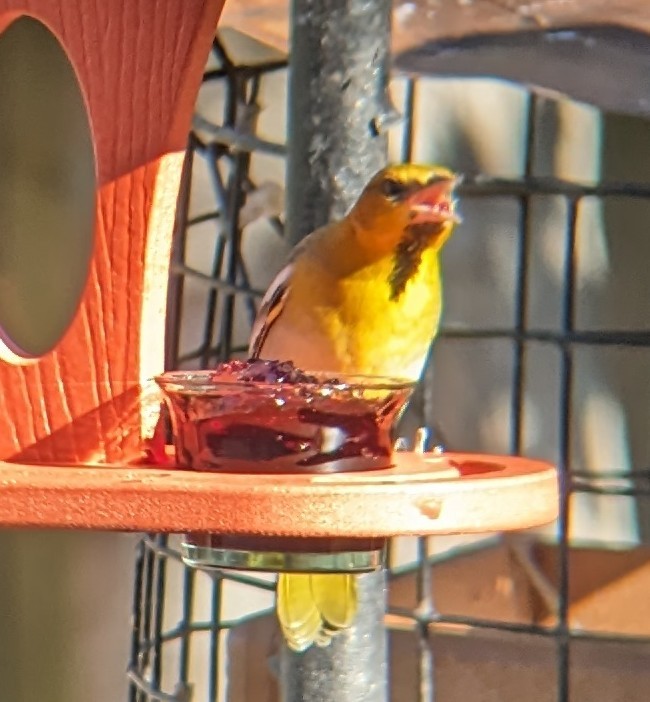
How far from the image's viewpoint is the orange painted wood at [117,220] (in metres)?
0.61

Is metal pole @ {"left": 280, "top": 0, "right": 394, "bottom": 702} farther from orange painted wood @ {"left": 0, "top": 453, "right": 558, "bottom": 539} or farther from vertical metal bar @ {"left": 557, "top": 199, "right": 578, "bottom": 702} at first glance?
orange painted wood @ {"left": 0, "top": 453, "right": 558, "bottom": 539}

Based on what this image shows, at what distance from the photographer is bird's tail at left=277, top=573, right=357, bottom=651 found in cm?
75

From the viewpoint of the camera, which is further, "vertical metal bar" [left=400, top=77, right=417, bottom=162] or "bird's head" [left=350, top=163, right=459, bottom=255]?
"vertical metal bar" [left=400, top=77, right=417, bottom=162]

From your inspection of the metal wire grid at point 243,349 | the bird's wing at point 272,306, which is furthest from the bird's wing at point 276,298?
the metal wire grid at point 243,349

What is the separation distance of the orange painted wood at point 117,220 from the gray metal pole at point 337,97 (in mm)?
236

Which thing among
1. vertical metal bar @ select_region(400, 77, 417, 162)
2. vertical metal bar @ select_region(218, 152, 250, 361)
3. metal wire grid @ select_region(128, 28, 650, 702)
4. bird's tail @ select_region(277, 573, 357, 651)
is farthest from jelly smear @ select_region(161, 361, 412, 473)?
vertical metal bar @ select_region(400, 77, 417, 162)

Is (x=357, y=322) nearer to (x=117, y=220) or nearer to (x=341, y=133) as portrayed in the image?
(x=341, y=133)

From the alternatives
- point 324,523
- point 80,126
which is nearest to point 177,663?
point 80,126

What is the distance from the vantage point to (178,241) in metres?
1.16

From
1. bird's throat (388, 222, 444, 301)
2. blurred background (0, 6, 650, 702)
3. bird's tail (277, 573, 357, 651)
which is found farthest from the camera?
blurred background (0, 6, 650, 702)

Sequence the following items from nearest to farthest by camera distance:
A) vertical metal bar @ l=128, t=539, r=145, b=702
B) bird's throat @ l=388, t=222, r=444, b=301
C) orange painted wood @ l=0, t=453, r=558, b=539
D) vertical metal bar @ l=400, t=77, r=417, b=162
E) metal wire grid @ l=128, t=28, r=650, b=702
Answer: orange painted wood @ l=0, t=453, r=558, b=539 → bird's throat @ l=388, t=222, r=444, b=301 → metal wire grid @ l=128, t=28, r=650, b=702 → vertical metal bar @ l=128, t=539, r=145, b=702 → vertical metal bar @ l=400, t=77, r=417, b=162

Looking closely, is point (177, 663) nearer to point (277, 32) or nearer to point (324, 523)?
point (277, 32)

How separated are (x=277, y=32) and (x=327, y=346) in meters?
0.42

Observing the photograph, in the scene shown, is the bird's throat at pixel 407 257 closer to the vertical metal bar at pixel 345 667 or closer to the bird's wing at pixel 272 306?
the bird's wing at pixel 272 306
